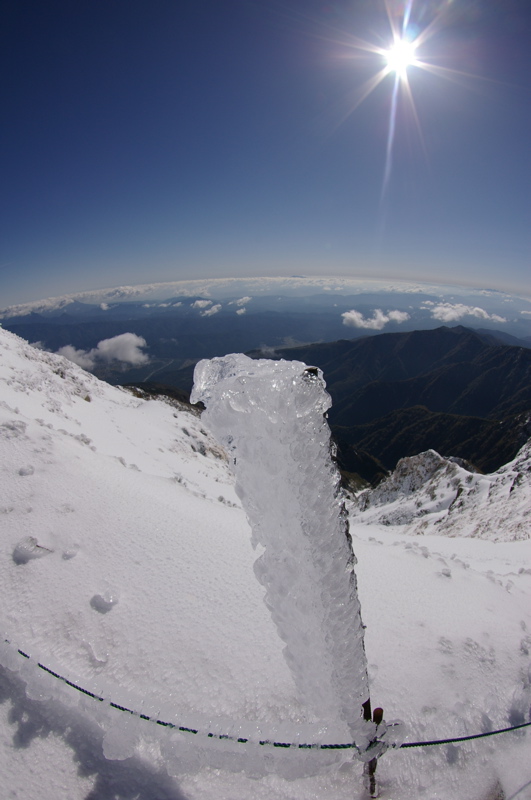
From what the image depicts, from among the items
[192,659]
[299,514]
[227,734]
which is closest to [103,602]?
[192,659]

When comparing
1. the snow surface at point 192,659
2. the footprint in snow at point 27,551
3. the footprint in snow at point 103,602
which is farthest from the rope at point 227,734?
the footprint in snow at point 27,551

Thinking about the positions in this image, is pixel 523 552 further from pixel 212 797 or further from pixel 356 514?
pixel 356 514

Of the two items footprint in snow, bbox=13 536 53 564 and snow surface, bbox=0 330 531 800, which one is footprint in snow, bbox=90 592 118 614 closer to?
snow surface, bbox=0 330 531 800

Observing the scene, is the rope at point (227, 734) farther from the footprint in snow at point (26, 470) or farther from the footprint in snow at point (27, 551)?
the footprint in snow at point (26, 470)

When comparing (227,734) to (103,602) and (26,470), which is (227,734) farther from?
(26,470)

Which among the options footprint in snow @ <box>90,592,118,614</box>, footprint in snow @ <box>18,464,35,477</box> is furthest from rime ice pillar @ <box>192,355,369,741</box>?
footprint in snow @ <box>18,464,35,477</box>

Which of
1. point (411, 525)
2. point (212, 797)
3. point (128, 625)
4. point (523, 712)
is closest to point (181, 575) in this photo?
point (128, 625)

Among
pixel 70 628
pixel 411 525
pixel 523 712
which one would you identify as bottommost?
pixel 411 525
